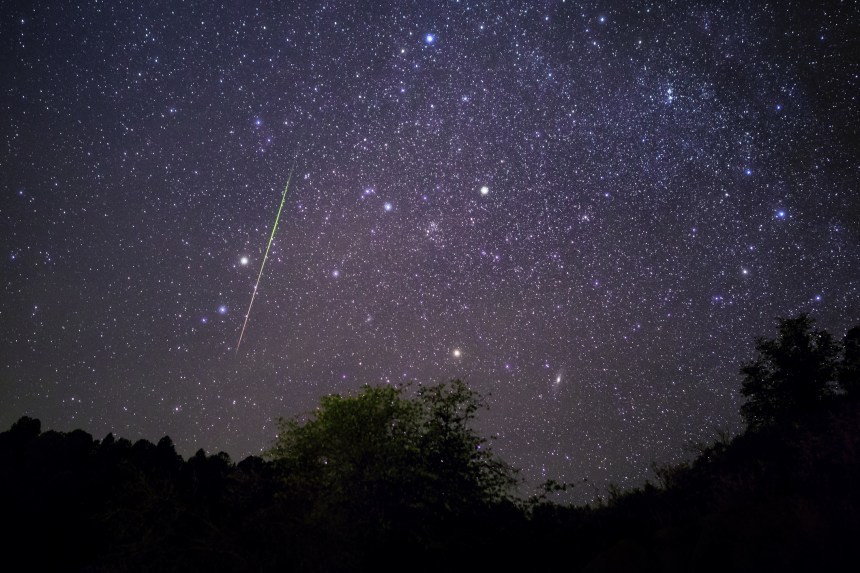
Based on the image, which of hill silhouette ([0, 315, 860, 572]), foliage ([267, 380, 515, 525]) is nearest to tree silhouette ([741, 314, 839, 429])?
hill silhouette ([0, 315, 860, 572])

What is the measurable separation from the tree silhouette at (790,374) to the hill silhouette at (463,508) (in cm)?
9

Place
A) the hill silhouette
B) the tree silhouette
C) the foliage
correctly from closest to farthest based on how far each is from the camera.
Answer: the hill silhouette
the foliage
the tree silhouette

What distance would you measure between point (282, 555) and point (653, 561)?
367 inches

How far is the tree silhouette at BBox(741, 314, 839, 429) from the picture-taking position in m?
31.1

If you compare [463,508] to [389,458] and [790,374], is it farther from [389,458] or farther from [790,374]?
[790,374]

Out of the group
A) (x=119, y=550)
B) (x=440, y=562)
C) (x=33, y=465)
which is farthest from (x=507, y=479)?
(x=33, y=465)

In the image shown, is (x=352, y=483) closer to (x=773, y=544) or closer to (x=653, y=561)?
(x=653, y=561)

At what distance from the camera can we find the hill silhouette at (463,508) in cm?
966

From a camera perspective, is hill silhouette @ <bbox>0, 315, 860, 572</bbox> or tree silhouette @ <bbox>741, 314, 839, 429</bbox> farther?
tree silhouette @ <bbox>741, 314, 839, 429</bbox>

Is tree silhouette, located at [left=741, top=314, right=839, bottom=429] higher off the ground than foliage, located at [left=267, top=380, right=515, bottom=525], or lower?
higher

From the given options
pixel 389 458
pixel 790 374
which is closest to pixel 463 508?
pixel 389 458

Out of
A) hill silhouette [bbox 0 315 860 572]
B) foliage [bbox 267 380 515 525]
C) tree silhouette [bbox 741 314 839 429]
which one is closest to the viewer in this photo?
hill silhouette [bbox 0 315 860 572]

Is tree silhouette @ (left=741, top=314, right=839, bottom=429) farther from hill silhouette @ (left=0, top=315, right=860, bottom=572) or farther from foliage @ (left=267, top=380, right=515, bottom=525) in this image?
foliage @ (left=267, top=380, right=515, bottom=525)

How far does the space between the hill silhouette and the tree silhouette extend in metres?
0.09
